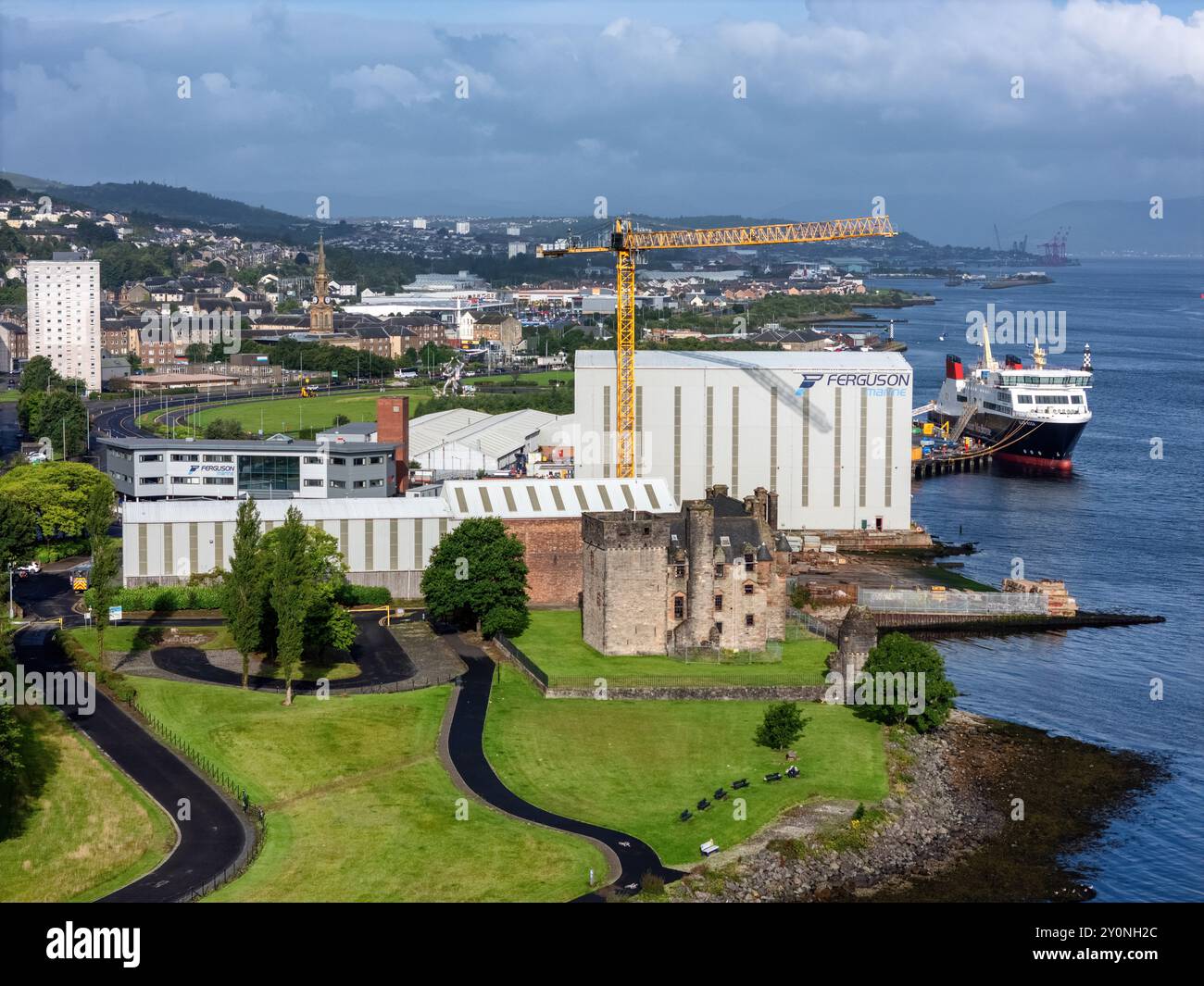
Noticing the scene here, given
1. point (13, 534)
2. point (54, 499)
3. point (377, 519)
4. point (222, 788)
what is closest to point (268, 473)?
point (54, 499)

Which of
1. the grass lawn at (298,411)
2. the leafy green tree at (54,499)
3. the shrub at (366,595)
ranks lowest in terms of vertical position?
the shrub at (366,595)

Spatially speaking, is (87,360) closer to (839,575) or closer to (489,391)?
(489,391)

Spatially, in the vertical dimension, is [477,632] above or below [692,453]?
below

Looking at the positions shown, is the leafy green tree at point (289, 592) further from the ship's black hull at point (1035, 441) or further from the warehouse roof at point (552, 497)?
the ship's black hull at point (1035, 441)

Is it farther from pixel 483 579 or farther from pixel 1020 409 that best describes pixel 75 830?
pixel 1020 409

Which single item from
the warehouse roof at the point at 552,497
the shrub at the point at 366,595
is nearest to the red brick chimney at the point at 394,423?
the warehouse roof at the point at 552,497
